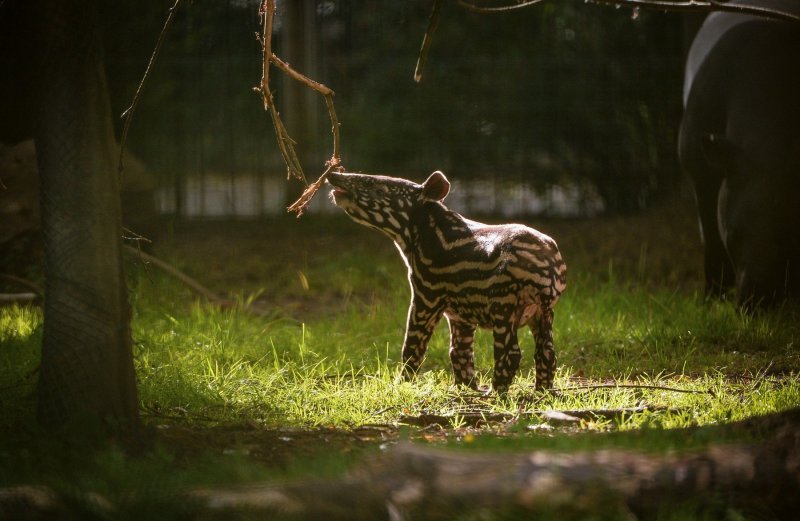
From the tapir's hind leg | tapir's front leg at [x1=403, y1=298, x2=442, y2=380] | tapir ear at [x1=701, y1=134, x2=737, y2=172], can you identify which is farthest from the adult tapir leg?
tapir's front leg at [x1=403, y1=298, x2=442, y2=380]

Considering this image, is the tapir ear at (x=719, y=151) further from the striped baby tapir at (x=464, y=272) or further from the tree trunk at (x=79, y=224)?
the tree trunk at (x=79, y=224)

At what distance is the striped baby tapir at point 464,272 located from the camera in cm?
482

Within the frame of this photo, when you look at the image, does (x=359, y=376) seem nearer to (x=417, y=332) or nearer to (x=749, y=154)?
(x=417, y=332)

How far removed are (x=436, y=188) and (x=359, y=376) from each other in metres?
1.26

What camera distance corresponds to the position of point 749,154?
21.7 feet

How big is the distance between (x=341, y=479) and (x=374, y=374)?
2.63 m

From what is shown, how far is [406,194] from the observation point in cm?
521

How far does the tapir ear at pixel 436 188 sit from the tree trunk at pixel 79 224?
160 cm

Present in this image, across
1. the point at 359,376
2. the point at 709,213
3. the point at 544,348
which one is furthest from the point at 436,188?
the point at 709,213

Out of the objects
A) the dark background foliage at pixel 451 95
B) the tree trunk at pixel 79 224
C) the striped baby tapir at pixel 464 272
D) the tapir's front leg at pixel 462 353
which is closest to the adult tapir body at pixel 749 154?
the striped baby tapir at pixel 464 272

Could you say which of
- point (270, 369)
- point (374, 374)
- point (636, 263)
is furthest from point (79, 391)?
point (636, 263)

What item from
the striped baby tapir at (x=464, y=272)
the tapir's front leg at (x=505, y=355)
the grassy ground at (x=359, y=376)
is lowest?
the grassy ground at (x=359, y=376)

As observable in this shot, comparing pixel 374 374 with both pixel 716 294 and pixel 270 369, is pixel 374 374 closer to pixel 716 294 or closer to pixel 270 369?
pixel 270 369

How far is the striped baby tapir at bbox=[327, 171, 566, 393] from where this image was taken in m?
4.82
